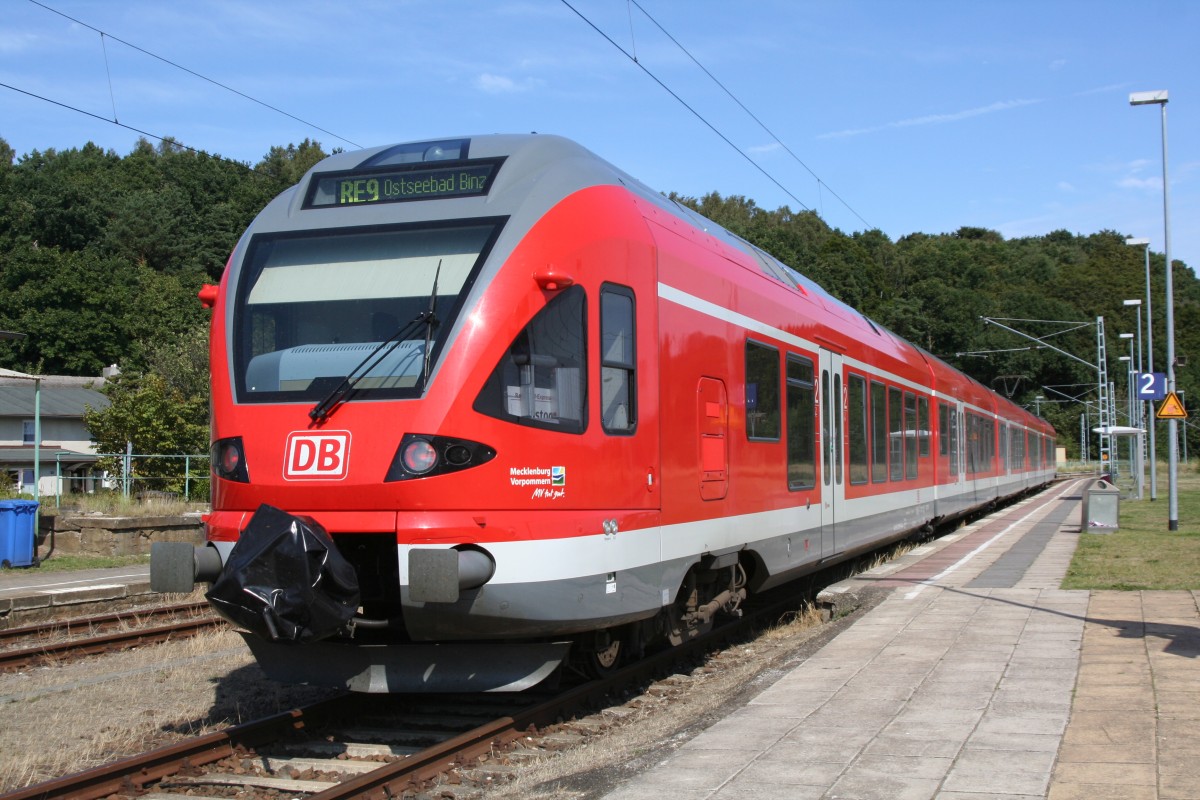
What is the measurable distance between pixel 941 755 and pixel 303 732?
382 cm

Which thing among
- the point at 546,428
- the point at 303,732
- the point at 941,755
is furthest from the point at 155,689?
the point at 941,755

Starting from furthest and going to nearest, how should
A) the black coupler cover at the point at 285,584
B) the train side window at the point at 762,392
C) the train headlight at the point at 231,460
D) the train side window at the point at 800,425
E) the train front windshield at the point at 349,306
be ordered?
the train side window at the point at 800,425 < the train side window at the point at 762,392 < the train headlight at the point at 231,460 < the train front windshield at the point at 349,306 < the black coupler cover at the point at 285,584

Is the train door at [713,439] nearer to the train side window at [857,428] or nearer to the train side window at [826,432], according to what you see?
the train side window at [826,432]

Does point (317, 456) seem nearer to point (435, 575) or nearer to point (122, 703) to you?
point (435, 575)

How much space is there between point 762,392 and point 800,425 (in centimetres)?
123

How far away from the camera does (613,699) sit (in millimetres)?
8336

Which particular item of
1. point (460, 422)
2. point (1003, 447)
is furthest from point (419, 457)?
point (1003, 447)

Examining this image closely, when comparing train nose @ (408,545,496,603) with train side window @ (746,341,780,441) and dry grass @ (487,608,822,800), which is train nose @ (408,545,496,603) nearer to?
dry grass @ (487,608,822,800)

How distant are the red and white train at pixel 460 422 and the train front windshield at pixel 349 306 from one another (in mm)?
14

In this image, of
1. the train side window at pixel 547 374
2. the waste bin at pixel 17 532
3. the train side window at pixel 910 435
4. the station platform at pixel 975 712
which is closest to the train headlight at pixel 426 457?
the train side window at pixel 547 374

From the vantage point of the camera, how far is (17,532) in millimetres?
17078

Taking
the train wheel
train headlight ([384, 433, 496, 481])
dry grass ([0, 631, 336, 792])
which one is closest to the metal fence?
dry grass ([0, 631, 336, 792])

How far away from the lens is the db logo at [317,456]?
→ 6.41 m

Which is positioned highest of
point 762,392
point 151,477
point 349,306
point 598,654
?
point 349,306
